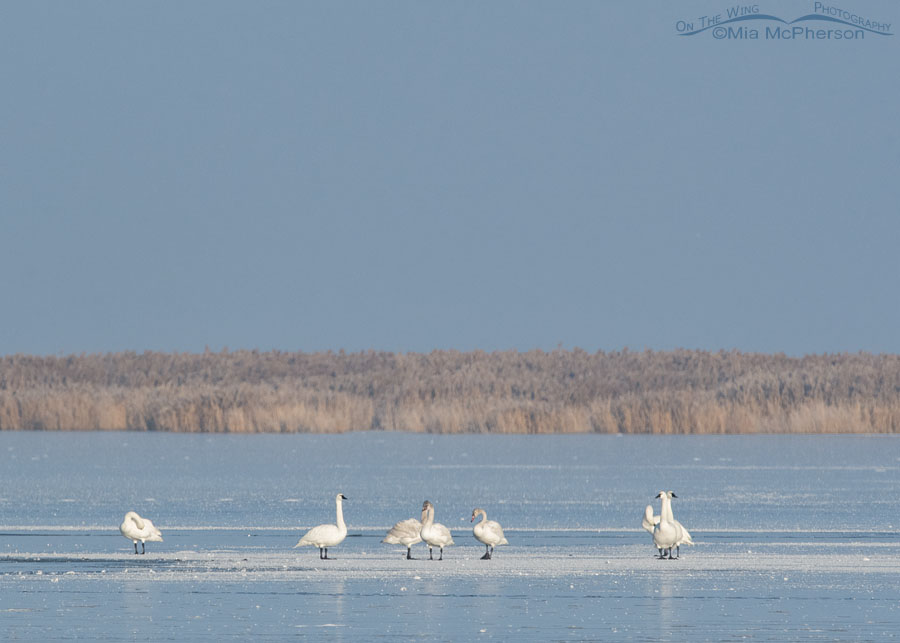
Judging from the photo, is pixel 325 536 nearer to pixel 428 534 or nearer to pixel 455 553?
pixel 428 534

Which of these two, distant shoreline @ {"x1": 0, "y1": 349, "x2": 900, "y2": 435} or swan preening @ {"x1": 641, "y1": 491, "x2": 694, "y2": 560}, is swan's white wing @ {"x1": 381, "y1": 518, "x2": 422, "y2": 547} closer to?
swan preening @ {"x1": 641, "y1": 491, "x2": 694, "y2": 560}

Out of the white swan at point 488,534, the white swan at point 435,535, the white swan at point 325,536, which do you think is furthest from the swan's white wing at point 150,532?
the white swan at point 488,534

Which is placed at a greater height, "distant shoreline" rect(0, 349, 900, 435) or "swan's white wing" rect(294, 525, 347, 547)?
"distant shoreline" rect(0, 349, 900, 435)

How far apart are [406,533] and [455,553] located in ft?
2.53

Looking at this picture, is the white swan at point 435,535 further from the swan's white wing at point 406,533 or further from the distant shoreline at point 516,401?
the distant shoreline at point 516,401

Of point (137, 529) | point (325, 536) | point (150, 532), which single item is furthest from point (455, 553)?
point (137, 529)

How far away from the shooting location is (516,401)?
40406 millimetres

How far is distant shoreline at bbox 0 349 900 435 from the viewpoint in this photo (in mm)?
36969

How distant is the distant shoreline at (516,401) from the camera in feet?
121

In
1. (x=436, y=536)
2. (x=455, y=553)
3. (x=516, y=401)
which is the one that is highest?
(x=516, y=401)

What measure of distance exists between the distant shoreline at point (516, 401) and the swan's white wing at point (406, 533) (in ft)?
73.6

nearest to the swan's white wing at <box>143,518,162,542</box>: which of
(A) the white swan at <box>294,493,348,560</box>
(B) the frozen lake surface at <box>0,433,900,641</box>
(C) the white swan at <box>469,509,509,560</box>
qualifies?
(B) the frozen lake surface at <box>0,433,900,641</box>

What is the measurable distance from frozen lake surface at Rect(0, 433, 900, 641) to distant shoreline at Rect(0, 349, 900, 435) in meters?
8.24

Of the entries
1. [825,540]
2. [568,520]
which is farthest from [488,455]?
[825,540]
